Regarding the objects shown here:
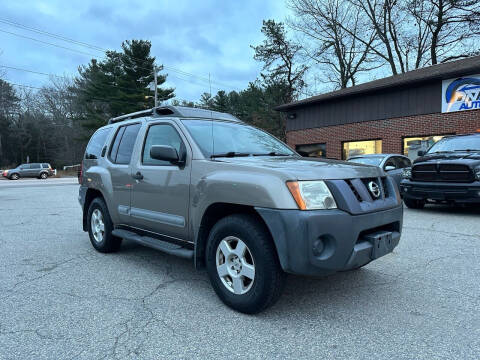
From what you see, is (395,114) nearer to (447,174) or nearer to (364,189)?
(447,174)

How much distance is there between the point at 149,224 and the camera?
3988 millimetres

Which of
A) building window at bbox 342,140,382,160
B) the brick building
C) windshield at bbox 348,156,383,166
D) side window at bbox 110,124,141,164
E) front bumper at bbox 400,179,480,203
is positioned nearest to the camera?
side window at bbox 110,124,141,164

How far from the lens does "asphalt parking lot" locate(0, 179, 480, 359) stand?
240 cm

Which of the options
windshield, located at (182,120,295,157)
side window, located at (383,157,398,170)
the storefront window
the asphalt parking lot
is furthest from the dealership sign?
windshield, located at (182,120,295,157)

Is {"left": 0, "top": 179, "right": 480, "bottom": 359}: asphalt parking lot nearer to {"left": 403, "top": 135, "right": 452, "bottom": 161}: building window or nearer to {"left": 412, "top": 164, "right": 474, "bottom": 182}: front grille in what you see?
{"left": 412, "top": 164, "right": 474, "bottom": 182}: front grille

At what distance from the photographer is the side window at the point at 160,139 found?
148 inches

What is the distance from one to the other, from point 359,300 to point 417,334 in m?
0.68

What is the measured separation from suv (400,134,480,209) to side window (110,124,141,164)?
251 inches

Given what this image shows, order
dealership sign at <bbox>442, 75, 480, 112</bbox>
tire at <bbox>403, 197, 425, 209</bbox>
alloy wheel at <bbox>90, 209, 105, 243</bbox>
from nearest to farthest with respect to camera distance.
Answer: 1. alloy wheel at <bbox>90, 209, 105, 243</bbox>
2. tire at <bbox>403, 197, 425, 209</bbox>
3. dealership sign at <bbox>442, 75, 480, 112</bbox>

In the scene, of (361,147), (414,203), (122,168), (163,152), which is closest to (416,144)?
(361,147)

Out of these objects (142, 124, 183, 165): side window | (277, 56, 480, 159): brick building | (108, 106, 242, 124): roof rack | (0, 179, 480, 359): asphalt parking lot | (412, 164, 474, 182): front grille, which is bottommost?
(0, 179, 480, 359): asphalt parking lot

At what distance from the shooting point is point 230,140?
3857mm

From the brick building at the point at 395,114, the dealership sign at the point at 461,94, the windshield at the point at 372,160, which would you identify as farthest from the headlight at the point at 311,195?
the dealership sign at the point at 461,94

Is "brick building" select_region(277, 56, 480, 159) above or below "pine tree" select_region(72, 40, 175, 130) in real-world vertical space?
below
